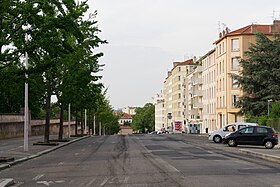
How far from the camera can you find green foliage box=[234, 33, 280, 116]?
215 feet

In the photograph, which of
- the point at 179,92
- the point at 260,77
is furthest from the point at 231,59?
the point at 179,92

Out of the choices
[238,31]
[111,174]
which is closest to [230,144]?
[111,174]

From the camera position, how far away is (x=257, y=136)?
39.1 meters

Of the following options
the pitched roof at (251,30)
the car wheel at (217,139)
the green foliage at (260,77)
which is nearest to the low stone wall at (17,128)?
the car wheel at (217,139)

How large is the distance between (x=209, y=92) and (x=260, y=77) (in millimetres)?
42851

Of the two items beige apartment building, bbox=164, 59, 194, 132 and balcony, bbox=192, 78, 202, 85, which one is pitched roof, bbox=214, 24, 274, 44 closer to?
balcony, bbox=192, 78, 202, 85

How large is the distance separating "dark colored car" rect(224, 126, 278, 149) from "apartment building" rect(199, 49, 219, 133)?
60140 mm

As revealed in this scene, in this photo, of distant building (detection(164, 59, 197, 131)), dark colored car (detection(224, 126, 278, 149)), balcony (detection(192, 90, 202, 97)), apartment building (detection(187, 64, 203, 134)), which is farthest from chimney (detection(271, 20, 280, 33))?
distant building (detection(164, 59, 197, 131))

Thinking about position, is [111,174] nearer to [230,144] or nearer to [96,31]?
[230,144]

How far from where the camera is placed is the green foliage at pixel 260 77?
65625 mm

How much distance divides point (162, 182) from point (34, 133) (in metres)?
61.9

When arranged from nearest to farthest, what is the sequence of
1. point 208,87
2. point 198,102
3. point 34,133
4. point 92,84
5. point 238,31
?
point 92,84 < point 34,133 < point 238,31 < point 208,87 < point 198,102

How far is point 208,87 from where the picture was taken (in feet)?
360

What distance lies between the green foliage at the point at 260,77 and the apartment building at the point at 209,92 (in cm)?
3250
